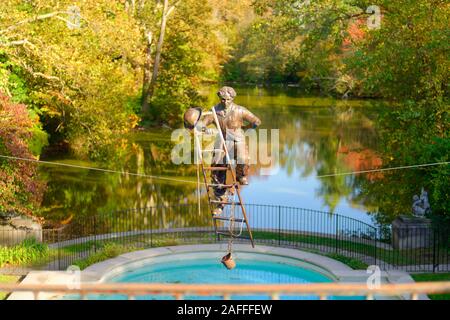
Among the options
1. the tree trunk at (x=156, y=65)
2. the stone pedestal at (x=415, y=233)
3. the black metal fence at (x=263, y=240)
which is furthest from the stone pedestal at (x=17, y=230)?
the tree trunk at (x=156, y=65)

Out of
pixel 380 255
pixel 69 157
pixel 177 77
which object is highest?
pixel 177 77

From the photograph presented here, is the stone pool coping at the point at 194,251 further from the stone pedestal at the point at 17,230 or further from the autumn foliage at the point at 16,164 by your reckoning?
the autumn foliage at the point at 16,164

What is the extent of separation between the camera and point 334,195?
36812mm

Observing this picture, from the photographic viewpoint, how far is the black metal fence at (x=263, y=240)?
21516 mm

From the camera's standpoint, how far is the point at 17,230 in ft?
75.8

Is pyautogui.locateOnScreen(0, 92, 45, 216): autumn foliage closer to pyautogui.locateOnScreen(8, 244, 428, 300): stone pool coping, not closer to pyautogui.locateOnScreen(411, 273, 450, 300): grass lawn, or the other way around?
pyautogui.locateOnScreen(8, 244, 428, 300): stone pool coping

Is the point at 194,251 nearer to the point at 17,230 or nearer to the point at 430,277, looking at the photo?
the point at 17,230

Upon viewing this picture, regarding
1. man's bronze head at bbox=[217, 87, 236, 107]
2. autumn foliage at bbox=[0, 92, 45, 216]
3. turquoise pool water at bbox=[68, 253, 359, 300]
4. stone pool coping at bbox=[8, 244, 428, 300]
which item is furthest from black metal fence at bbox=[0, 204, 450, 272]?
man's bronze head at bbox=[217, 87, 236, 107]

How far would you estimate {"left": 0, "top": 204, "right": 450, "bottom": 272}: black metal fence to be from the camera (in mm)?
21516

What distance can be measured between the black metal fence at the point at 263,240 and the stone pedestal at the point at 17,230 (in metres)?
0.04

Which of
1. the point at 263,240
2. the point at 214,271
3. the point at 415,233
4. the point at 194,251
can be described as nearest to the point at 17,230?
the point at 194,251
